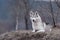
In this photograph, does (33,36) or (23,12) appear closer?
(33,36)

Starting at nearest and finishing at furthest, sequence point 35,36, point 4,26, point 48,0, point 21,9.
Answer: point 35,36
point 4,26
point 48,0
point 21,9

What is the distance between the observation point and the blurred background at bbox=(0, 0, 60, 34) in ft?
23.8

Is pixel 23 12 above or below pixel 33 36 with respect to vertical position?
above

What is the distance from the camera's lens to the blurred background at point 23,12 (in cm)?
725

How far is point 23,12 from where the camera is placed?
26.3ft

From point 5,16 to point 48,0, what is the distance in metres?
2.07

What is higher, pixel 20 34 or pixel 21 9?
pixel 21 9

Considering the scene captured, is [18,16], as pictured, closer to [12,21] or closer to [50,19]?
[12,21]

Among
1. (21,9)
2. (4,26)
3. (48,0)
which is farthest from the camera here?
(21,9)

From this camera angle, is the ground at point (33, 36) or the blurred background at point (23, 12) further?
the blurred background at point (23, 12)

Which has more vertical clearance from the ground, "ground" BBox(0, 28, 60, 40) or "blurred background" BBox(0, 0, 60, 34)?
Answer: "blurred background" BBox(0, 0, 60, 34)

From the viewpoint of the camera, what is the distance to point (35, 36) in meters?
4.22

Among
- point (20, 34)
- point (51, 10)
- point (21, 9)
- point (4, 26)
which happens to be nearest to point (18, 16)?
point (21, 9)

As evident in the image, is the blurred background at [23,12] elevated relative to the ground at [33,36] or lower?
elevated
